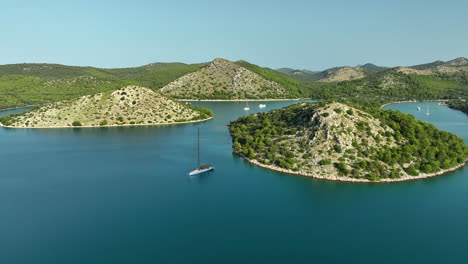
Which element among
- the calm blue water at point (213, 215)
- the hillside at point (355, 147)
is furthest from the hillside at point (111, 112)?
the hillside at point (355, 147)

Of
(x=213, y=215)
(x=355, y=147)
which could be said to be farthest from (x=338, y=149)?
(x=213, y=215)

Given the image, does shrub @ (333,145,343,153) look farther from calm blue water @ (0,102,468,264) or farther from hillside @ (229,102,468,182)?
calm blue water @ (0,102,468,264)

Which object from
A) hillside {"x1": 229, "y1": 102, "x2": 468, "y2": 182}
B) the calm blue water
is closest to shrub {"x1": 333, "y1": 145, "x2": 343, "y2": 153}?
hillside {"x1": 229, "y1": 102, "x2": 468, "y2": 182}

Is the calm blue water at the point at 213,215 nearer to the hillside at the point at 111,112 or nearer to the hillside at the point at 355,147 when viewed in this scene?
the hillside at the point at 355,147

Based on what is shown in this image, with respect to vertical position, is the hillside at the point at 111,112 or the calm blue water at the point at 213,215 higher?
the hillside at the point at 111,112

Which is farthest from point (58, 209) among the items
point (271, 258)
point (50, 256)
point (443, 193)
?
point (443, 193)

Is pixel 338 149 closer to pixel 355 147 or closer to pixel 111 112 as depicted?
pixel 355 147

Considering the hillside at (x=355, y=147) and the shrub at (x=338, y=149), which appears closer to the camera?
the hillside at (x=355, y=147)
